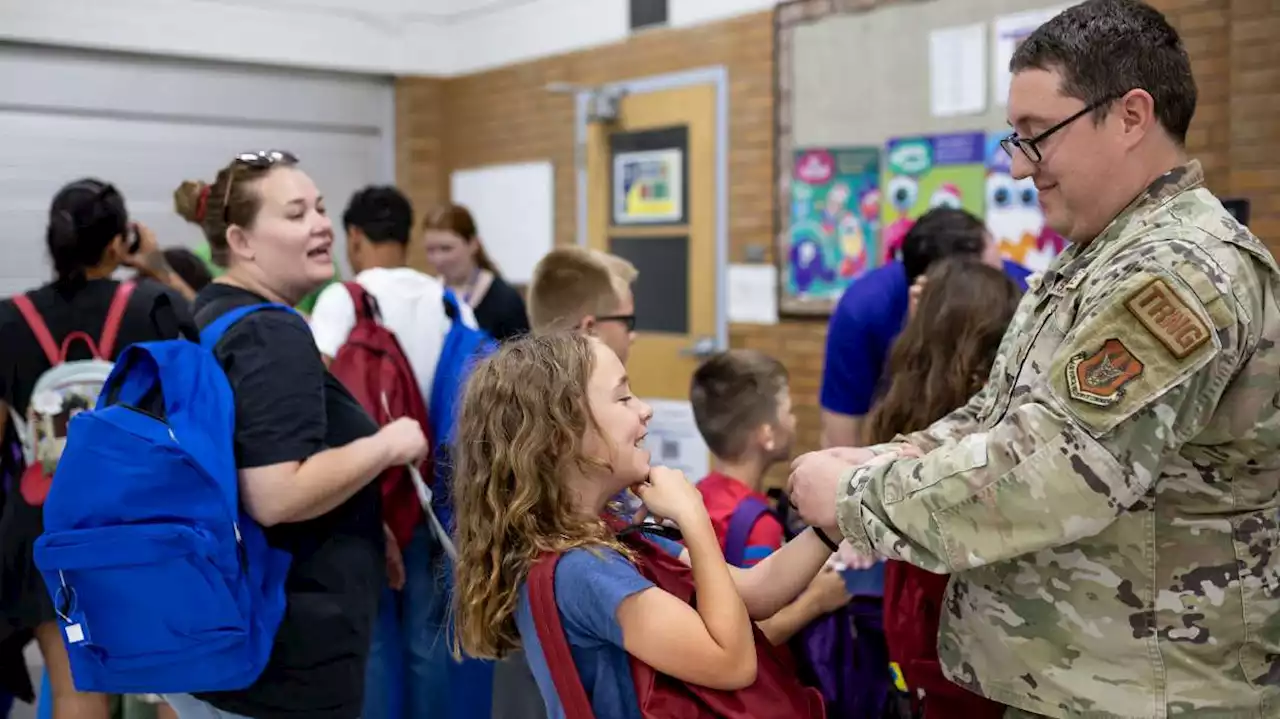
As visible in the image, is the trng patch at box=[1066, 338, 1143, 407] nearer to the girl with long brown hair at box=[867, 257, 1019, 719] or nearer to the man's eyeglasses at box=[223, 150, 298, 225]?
the girl with long brown hair at box=[867, 257, 1019, 719]

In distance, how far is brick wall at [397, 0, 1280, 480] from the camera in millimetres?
3359

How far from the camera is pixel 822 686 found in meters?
2.34

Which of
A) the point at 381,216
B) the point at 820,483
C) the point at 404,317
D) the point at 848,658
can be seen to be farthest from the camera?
the point at 381,216

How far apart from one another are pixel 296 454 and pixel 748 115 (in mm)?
3472

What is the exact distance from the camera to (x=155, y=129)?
6.00m

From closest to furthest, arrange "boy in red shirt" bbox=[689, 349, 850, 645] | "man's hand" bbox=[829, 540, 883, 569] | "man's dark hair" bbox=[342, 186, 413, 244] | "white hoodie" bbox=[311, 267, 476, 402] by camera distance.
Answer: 1. "man's hand" bbox=[829, 540, 883, 569]
2. "boy in red shirt" bbox=[689, 349, 850, 645]
3. "white hoodie" bbox=[311, 267, 476, 402]
4. "man's dark hair" bbox=[342, 186, 413, 244]

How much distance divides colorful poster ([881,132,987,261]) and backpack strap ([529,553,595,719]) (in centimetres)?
286

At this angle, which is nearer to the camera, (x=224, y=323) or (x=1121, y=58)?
(x=1121, y=58)

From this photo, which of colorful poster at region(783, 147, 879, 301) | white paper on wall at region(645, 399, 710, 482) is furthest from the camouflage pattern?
white paper on wall at region(645, 399, 710, 482)

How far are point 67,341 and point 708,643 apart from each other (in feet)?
6.12

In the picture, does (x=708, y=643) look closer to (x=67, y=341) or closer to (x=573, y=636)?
(x=573, y=636)

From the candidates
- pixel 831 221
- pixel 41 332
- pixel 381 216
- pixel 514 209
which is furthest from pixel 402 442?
pixel 514 209

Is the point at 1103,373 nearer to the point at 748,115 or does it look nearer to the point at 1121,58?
the point at 1121,58

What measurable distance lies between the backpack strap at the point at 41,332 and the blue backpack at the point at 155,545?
876 mm
